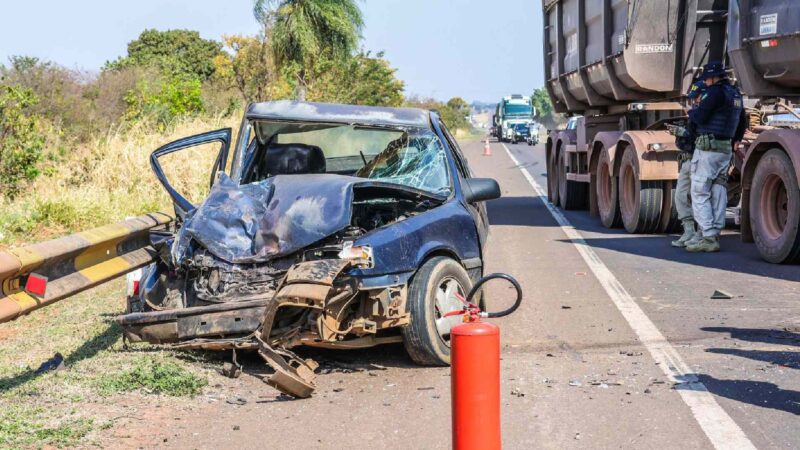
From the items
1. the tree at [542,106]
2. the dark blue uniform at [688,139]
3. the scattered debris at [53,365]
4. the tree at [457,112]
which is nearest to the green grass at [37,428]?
the scattered debris at [53,365]

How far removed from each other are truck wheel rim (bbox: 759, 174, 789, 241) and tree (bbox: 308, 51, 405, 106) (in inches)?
801

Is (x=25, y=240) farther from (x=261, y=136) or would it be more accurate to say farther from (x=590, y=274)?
(x=590, y=274)

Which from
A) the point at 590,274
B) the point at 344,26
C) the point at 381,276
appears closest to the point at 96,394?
the point at 381,276

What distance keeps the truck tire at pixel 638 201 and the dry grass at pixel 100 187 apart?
6.73m

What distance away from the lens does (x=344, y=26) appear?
29.3 m

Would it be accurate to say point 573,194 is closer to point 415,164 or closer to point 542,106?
point 415,164

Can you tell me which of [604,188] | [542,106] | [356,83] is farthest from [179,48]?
[542,106]

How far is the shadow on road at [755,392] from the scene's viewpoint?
18.2ft

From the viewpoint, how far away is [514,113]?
6166cm

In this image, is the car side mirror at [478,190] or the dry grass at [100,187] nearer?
the car side mirror at [478,190]

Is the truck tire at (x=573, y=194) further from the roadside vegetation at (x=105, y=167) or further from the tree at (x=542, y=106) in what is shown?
the tree at (x=542, y=106)

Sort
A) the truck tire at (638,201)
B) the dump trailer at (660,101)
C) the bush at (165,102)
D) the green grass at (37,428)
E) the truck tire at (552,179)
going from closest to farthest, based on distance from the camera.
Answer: the green grass at (37,428) < the dump trailer at (660,101) < the truck tire at (638,201) < the truck tire at (552,179) < the bush at (165,102)

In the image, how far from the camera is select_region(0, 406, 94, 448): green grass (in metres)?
5.02

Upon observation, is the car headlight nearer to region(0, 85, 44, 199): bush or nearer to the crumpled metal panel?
the crumpled metal panel
